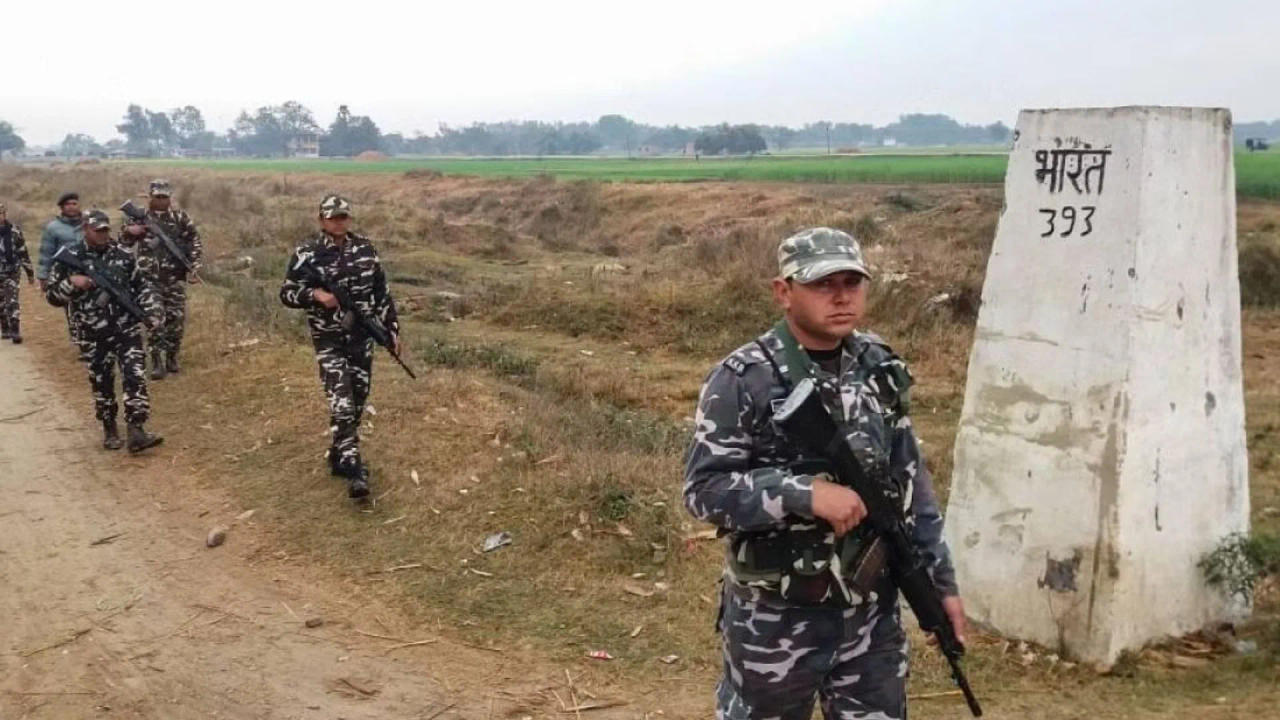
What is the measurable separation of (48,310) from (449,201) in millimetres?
27541

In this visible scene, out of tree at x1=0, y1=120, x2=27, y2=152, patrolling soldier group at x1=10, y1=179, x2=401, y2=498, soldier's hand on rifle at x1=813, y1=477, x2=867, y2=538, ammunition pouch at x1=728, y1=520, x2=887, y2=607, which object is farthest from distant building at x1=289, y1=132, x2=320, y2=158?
soldier's hand on rifle at x1=813, y1=477, x2=867, y2=538

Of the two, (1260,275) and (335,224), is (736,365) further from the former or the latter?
(1260,275)

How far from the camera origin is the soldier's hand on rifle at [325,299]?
6016mm

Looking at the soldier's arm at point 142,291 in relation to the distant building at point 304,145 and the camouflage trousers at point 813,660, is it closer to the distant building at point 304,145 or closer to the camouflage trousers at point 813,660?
the camouflage trousers at point 813,660

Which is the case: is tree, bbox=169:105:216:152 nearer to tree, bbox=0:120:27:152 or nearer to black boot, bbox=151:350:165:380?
tree, bbox=0:120:27:152

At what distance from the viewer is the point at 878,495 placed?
252cm

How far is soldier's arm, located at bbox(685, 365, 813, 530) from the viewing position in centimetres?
243

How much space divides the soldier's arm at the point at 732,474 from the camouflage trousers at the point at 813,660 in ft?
0.96

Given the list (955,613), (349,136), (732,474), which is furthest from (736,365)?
(349,136)

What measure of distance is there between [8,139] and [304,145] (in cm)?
3354

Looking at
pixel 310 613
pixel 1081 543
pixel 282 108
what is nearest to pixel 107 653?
pixel 310 613

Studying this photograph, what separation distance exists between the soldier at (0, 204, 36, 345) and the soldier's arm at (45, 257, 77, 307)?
4.72 meters

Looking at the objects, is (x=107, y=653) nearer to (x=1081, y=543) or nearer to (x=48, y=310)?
(x=1081, y=543)

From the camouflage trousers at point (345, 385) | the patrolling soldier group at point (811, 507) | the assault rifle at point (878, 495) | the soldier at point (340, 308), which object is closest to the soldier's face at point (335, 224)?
the soldier at point (340, 308)
